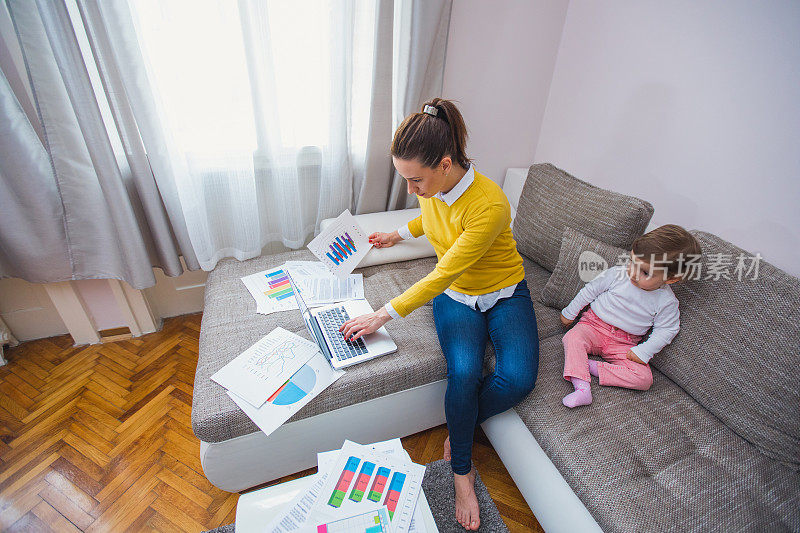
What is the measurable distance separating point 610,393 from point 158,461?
1.53 metres

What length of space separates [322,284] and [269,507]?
78 cm

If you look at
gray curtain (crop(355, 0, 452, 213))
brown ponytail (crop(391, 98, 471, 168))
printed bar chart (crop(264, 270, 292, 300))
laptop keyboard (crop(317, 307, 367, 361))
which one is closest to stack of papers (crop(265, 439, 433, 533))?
laptop keyboard (crop(317, 307, 367, 361))

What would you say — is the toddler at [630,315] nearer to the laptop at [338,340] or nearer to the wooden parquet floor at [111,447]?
the wooden parquet floor at [111,447]

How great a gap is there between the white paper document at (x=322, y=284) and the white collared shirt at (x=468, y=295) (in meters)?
0.25

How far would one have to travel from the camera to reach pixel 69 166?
135cm

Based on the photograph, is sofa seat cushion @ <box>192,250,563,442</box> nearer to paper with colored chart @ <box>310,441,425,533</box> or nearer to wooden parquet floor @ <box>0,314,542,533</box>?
paper with colored chart @ <box>310,441,425,533</box>

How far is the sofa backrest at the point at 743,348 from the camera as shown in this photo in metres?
1.03

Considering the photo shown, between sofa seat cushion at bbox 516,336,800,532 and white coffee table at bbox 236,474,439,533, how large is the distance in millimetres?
410

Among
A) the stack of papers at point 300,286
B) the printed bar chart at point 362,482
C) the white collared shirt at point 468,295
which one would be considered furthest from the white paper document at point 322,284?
the printed bar chart at point 362,482

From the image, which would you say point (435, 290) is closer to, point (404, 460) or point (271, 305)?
point (404, 460)

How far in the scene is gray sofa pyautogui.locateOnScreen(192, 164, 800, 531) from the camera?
966 mm

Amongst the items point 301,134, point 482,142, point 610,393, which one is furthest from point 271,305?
point 482,142

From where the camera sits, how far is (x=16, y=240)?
1392mm

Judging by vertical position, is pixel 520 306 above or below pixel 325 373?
above
